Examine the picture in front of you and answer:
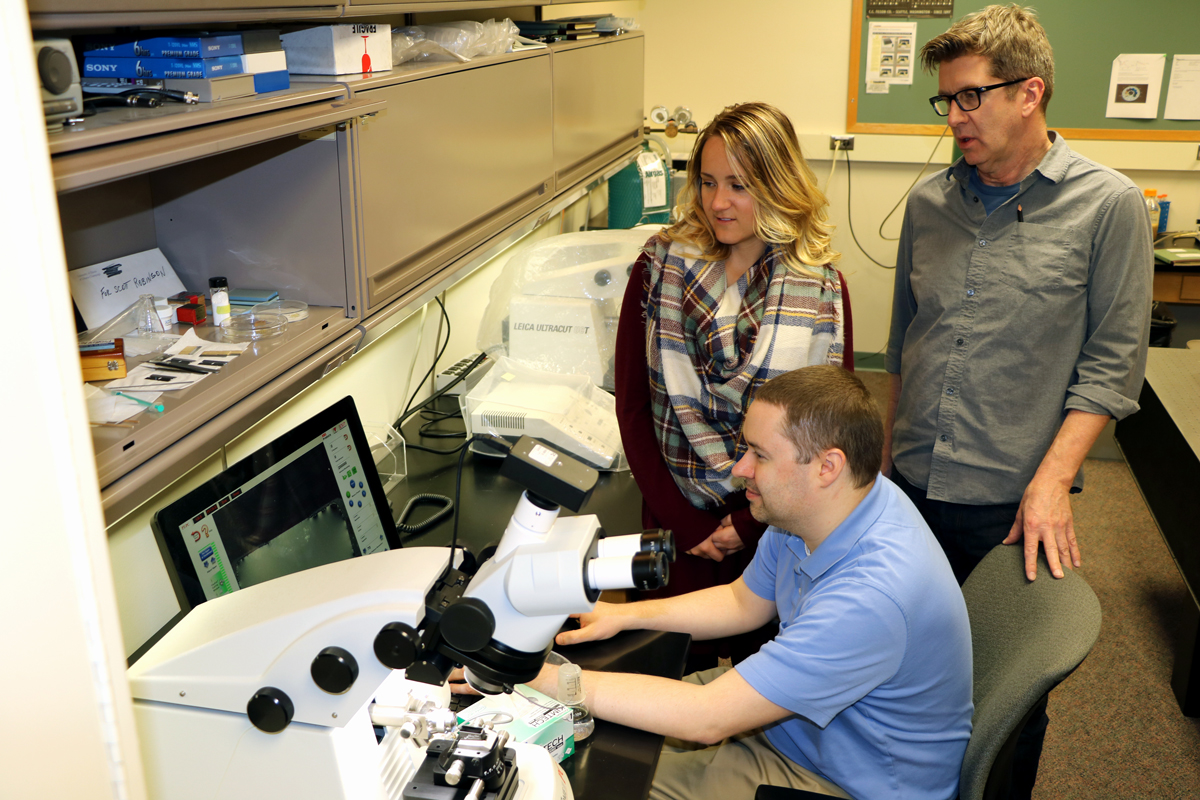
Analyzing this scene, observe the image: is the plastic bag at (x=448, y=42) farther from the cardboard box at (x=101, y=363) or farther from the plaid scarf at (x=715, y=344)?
the cardboard box at (x=101, y=363)

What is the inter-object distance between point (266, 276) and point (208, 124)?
0.41 metres

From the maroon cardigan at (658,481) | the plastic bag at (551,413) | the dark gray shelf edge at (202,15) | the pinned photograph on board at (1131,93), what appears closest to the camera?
the dark gray shelf edge at (202,15)

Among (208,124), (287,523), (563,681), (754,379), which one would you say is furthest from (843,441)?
(208,124)

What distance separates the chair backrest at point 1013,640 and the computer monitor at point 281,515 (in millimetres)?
976

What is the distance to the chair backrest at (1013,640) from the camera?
1224 millimetres

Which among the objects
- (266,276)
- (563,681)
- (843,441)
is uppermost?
(266,276)

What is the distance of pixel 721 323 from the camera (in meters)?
1.79

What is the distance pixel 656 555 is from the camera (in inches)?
32.4

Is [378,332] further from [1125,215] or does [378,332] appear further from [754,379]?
[1125,215]

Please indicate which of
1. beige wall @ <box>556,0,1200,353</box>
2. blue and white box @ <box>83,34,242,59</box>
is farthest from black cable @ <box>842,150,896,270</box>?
blue and white box @ <box>83,34,242,59</box>

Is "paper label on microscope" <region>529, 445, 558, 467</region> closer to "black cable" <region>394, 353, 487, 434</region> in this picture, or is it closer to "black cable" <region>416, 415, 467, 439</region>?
"black cable" <region>416, 415, 467, 439</region>

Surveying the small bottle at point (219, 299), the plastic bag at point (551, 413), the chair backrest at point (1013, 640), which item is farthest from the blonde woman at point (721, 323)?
the small bottle at point (219, 299)

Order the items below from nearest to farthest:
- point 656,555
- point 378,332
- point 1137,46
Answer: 1. point 656,555
2. point 378,332
3. point 1137,46

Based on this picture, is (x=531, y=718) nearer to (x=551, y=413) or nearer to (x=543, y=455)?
(x=543, y=455)
